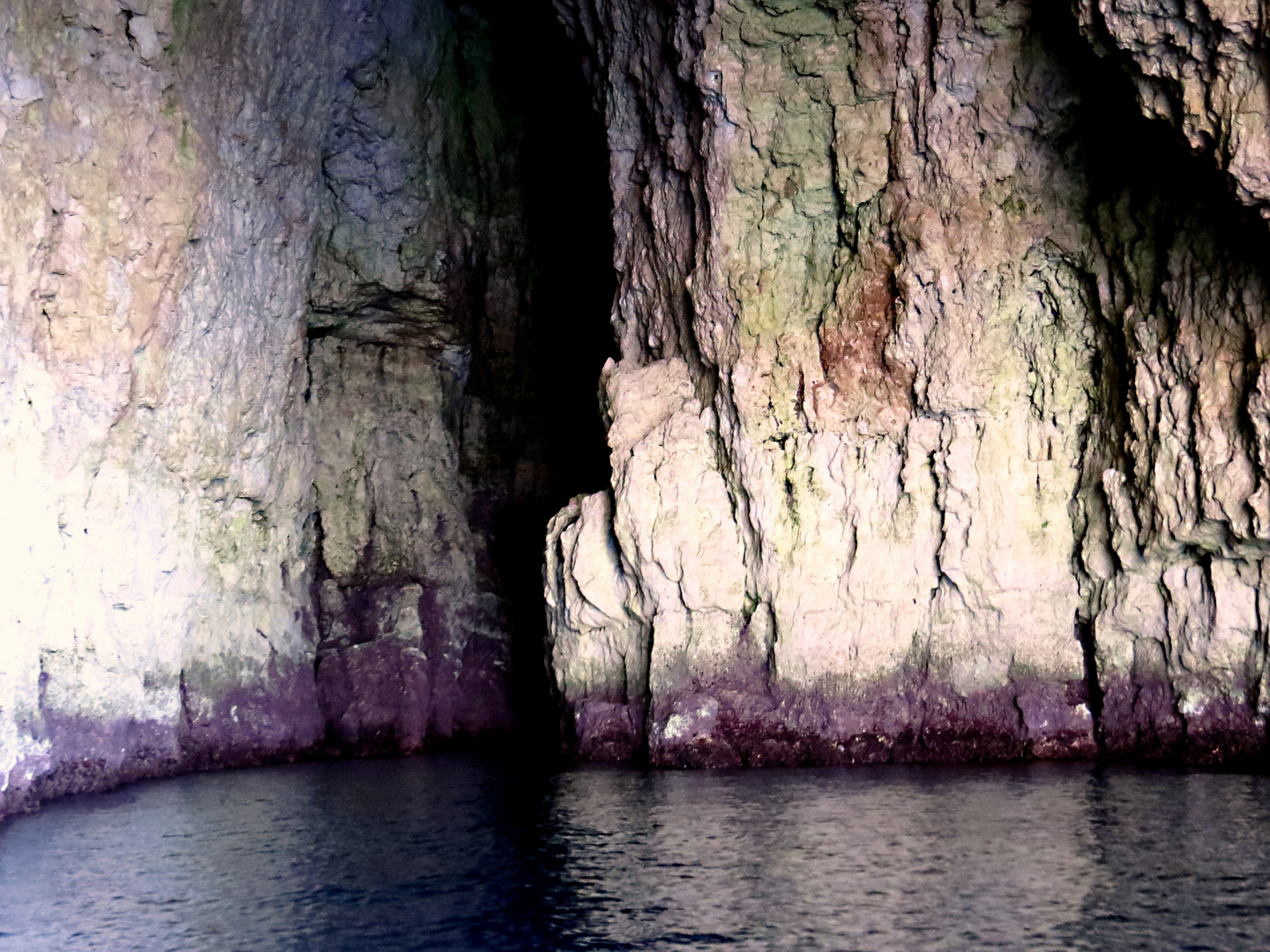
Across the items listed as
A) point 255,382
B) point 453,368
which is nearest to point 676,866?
point 255,382

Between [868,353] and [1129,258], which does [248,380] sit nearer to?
[868,353]

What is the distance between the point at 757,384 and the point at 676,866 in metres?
9.09

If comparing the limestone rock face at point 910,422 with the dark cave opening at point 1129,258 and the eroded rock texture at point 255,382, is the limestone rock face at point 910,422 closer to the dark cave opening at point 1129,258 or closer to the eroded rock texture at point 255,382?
the dark cave opening at point 1129,258

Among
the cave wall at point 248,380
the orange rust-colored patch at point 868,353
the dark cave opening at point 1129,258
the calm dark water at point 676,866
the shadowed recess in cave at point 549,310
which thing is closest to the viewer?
the calm dark water at point 676,866

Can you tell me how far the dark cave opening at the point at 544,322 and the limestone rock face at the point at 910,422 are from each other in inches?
187

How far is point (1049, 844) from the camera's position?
11.5m

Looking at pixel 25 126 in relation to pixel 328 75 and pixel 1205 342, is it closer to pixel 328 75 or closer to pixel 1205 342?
pixel 328 75

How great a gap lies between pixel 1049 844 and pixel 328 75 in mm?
17222

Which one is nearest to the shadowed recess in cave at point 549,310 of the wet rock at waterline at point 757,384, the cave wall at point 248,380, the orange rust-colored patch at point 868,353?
the cave wall at point 248,380

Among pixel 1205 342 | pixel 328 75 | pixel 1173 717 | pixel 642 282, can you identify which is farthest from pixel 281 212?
pixel 1173 717

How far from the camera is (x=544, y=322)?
85.8 feet

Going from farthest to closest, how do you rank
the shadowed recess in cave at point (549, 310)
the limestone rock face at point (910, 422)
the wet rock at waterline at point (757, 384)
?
the shadowed recess in cave at point (549, 310), the limestone rock face at point (910, 422), the wet rock at waterline at point (757, 384)

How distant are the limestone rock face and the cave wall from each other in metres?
5.33

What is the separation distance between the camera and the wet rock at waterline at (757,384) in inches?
630
